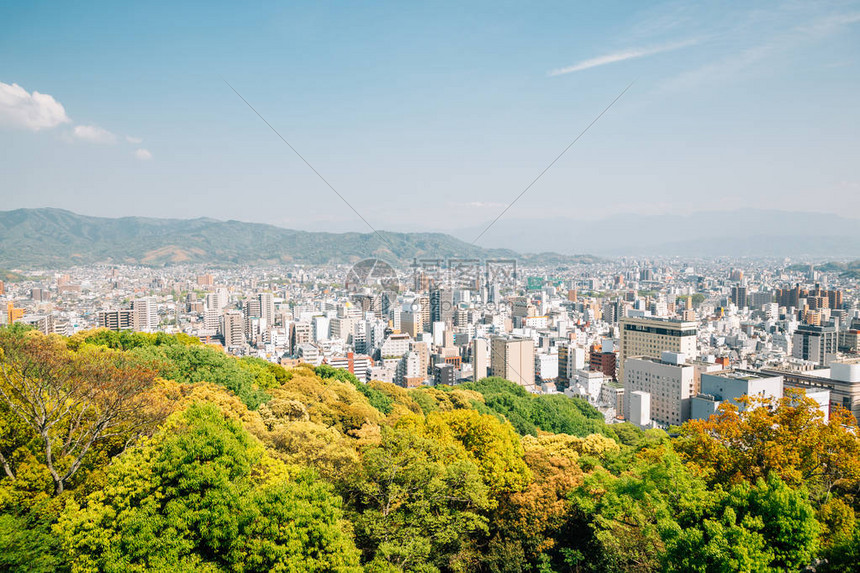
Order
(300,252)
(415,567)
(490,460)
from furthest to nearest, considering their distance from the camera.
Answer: (300,252)
(490,460)
(415,567)

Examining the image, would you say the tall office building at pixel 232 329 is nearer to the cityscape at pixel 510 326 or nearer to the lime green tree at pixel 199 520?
the cityscape at pixel 510 326

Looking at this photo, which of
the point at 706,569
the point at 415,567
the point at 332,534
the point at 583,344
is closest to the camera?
the point at 706,569

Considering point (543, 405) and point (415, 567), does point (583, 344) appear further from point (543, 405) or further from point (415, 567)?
point (415, 567)

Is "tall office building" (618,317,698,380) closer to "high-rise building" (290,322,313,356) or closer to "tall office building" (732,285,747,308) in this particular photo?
"high-rise building" (290,322,313,356)

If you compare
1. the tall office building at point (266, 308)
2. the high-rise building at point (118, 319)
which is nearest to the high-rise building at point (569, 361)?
the tall office building at point (266, 308)

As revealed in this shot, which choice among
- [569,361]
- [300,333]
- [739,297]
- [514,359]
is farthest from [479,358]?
[739,297]

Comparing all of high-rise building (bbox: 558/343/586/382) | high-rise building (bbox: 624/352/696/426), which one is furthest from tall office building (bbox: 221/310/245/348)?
high-rise building (bbox: 624/352/696/426)

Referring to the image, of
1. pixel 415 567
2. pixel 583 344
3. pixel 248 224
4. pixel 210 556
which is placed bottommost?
pixel 583 344

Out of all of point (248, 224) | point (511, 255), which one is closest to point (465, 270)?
point (511, 255)
